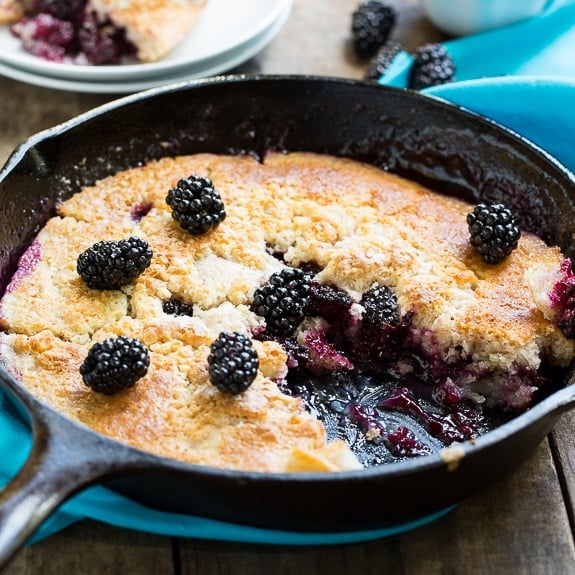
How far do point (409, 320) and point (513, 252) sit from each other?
0.45 m

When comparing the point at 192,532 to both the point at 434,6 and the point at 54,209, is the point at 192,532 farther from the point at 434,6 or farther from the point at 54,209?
the point at 434,6

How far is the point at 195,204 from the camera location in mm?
2793

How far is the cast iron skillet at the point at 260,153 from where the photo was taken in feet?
6.15

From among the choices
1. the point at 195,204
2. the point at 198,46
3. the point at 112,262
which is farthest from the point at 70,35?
the point at 112,262

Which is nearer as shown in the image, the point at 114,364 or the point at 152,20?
the point at 114,364

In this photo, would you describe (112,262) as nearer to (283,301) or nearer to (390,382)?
(283,301)

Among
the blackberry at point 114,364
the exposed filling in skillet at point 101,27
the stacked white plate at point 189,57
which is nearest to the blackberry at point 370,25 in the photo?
the stacked white plate at point 189,57

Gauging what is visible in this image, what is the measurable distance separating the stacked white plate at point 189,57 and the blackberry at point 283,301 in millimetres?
1358

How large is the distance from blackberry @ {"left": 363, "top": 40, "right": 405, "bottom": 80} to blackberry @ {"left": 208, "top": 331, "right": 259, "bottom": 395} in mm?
1801

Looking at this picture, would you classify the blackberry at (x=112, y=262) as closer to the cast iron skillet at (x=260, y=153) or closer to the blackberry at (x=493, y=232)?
the cast iron skillet at (x=260, y=153)

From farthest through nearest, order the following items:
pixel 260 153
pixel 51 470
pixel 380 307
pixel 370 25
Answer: pixel 370 25 → pixel 260 153 → pixel 380 307 → pixel 51 470

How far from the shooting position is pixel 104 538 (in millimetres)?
2250

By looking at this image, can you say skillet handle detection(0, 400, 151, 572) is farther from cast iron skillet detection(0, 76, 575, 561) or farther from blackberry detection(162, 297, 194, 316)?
blackberry detection(162, 297, 194, 316)

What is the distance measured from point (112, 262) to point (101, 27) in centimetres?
176
